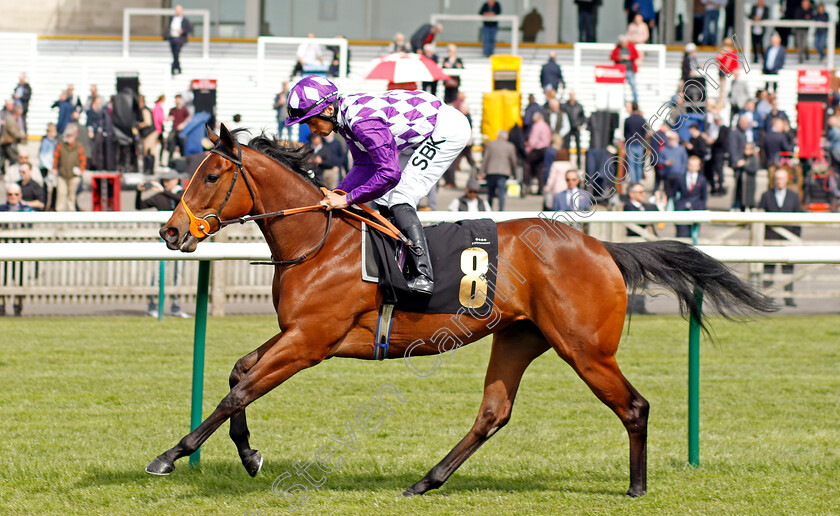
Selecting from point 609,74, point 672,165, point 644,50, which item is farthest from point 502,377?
point 644,50

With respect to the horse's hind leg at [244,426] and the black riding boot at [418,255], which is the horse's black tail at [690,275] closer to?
the black riding boot at [418,255]

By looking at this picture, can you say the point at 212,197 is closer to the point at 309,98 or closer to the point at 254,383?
the point at 309,98

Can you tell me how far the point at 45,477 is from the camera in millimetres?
4527

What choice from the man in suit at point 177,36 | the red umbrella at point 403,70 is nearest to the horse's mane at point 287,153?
the red umbrella at point 403,70

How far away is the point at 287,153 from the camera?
4.57m

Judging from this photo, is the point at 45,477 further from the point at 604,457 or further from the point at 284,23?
the point at 284,23

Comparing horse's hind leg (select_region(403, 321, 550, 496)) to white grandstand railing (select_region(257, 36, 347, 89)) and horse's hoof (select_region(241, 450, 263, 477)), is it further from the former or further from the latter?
white grandstand railing (select_region(257, 36, 347, 89))

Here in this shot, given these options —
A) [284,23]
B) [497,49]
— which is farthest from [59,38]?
[497,49]

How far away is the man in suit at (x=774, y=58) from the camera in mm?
20422

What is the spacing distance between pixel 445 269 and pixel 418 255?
153 mm

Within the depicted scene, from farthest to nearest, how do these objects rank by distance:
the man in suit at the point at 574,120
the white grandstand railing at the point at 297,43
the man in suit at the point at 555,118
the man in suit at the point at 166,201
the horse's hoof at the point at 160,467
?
the white grandstand railing at the point at 297,43, the man in suit at the point at 574,120, the man in suit at the point at 555,118, the man in suit at the point at 166,201, the horse's hoof at the point at 160,467

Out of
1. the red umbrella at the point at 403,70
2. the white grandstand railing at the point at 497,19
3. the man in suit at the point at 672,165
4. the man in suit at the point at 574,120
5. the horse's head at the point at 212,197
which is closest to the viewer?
the horse's head at the point at 212,197

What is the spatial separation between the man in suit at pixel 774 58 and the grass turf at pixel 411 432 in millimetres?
12887

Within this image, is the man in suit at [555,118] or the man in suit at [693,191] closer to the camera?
the man in suit at [693,191]
